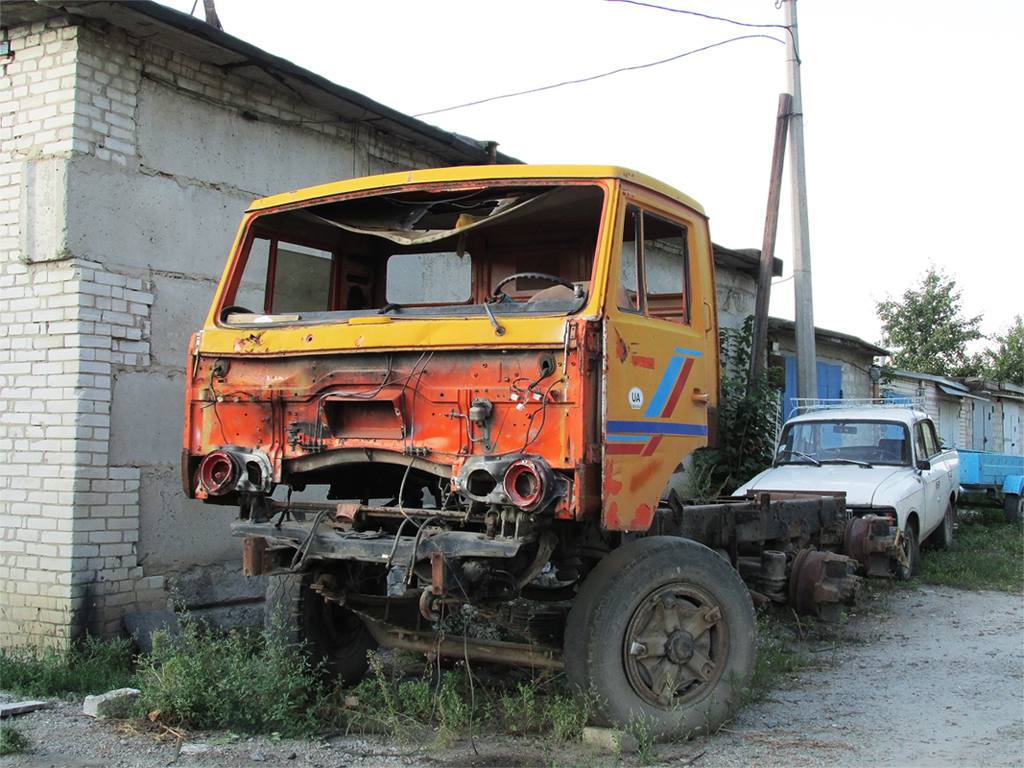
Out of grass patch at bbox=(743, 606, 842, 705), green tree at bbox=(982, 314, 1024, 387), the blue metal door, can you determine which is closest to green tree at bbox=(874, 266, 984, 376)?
green tree at bbox=(982, 314, 1024, 387)

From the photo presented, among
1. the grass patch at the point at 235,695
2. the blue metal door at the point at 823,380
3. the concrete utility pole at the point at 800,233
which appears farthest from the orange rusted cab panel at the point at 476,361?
the blue metal door at the point at 823,380

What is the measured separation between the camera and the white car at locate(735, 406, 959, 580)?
8766 millimetres

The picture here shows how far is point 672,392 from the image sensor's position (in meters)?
4.57

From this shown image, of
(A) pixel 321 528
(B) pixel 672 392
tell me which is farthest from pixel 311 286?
(B) pixel 672 392

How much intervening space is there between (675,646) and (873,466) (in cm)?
584

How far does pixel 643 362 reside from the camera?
4332 millimetres

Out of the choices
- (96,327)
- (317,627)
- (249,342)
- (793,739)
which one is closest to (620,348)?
(249,342)

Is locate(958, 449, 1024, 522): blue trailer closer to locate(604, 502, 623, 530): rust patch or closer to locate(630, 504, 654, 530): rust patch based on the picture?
locate(630, 504, 654, 530): rust patch

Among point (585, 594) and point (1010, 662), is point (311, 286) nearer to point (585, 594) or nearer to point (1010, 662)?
point (585, 594)

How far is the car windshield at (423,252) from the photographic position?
4566mm

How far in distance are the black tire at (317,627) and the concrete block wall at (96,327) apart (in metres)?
1.60

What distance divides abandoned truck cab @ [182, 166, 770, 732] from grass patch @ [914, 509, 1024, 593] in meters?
5.43

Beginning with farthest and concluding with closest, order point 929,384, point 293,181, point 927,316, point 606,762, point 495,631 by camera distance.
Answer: point 927,316 → point 929,384 → point 293,181 → point 495,631 → point 606,762

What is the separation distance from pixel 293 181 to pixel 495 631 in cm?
405
